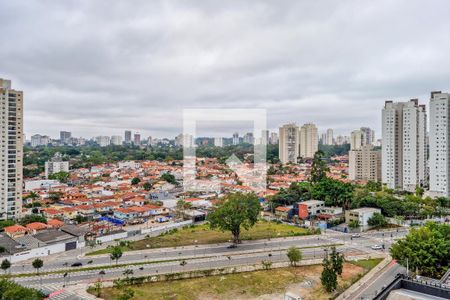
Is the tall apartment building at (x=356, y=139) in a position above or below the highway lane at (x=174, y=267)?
above

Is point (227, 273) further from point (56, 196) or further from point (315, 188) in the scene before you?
point (56, 196)

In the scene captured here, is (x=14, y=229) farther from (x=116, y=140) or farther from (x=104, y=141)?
(x=104, y=141)

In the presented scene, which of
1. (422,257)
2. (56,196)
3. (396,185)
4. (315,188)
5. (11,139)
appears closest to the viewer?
(422,257)

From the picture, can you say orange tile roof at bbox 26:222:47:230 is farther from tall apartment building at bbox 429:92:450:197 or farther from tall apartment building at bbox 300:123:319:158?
tall apartment building at bbox 300:123:319:158

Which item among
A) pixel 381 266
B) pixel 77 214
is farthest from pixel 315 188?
pixel 77 214

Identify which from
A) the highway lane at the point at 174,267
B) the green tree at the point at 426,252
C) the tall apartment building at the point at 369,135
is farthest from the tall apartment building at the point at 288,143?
the green tree at the point at 426,252

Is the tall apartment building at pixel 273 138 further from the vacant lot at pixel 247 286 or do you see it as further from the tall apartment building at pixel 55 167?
the tall apartment building at pixel 55 167

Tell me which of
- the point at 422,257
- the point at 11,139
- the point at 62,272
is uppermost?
the point at 11,139

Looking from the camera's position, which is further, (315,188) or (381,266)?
(315,188)
